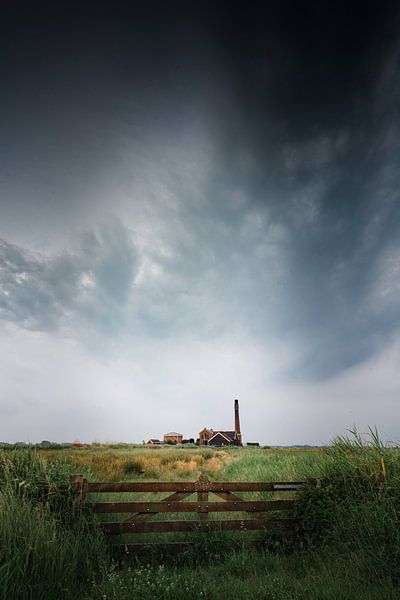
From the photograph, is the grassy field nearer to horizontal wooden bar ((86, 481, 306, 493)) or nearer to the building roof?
horizontal wooden bar ((86, 481, 306, 493))

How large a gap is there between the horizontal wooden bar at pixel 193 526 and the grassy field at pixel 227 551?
0.77 feet

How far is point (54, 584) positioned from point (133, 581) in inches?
42.4

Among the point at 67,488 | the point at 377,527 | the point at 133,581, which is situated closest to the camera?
the point at 133,581

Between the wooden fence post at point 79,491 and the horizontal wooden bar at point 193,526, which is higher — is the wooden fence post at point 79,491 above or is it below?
above

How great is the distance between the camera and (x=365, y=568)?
5.43 meters

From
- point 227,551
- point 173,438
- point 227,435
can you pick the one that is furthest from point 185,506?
point 173,438

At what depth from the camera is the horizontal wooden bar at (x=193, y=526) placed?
7.15 metres

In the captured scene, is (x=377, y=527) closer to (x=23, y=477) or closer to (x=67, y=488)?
(x=67, y=488)

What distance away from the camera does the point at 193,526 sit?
7.39 meters

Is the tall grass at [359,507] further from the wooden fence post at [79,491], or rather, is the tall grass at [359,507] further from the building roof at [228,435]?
the building roof at [228,435]

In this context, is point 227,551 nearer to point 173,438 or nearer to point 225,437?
point 225,437

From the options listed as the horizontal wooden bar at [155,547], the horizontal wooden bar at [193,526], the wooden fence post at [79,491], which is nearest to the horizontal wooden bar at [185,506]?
the horizontal wooden bar at [193,526]

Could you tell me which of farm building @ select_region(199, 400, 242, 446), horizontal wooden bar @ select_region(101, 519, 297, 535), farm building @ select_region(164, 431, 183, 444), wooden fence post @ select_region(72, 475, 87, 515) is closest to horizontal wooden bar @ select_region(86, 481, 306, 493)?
wooden fence post @ select_region(72, 475, 87, 515)

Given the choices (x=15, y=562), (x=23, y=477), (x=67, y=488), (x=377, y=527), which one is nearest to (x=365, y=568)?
(x=377, y=527)
